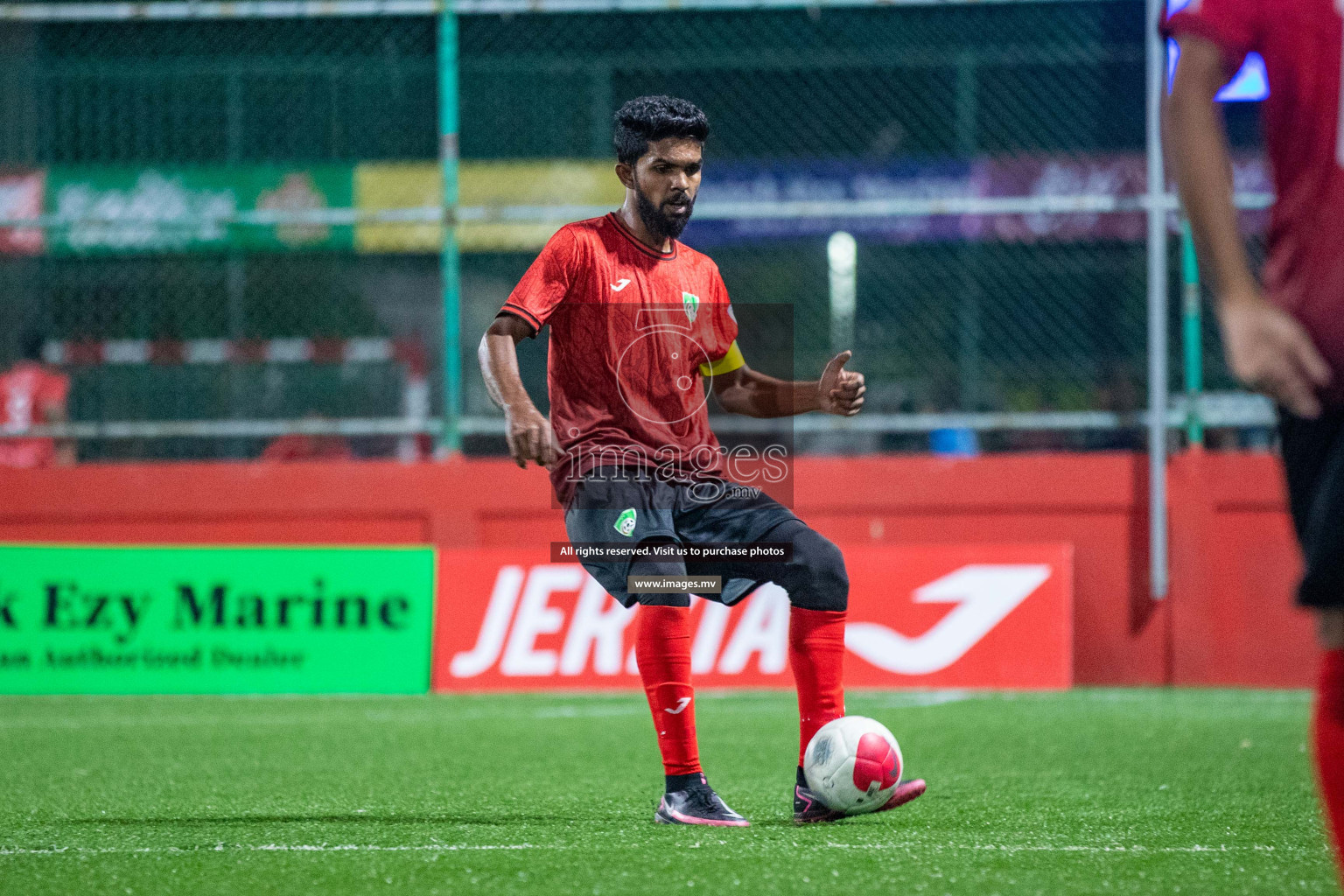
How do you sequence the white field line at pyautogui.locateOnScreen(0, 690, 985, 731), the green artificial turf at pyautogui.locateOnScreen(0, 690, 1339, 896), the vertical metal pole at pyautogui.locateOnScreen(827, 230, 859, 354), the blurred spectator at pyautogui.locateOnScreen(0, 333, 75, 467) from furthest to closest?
the vertical metal pole at pyautogui.locateOnScreen(827, 230, 859, 354) < the blurred spectator at pyautogui.locateOnScreen(0, 333, 75, 467) < the white field line at pyautogui.locateOnScreen(0, 690, 985, 731) < the green artificial turf at pyautogui.locateOnScreen(0, 690, 1339, 896)

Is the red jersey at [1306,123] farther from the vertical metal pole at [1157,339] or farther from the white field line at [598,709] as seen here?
the vertical metal pole at [1157,339]

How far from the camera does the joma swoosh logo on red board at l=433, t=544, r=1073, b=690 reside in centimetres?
860

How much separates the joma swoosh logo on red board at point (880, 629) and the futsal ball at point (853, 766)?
456 cm

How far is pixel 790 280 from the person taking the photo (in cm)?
1270

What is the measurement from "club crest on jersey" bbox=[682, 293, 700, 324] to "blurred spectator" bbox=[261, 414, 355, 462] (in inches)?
250

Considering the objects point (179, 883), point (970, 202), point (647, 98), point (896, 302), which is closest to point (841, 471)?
point (970, 202)

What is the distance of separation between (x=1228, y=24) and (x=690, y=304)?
7.34 feet

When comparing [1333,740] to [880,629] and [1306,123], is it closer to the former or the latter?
[1306,123]

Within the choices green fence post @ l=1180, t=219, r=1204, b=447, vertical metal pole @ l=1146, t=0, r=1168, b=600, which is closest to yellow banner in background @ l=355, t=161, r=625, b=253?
vertical metal pole @ l=1146, t=0, r=1168, b=600

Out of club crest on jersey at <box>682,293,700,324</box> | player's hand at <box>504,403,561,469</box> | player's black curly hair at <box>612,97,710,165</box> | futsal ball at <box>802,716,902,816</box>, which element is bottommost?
futsal ball at <box>802,716,902,816</box>

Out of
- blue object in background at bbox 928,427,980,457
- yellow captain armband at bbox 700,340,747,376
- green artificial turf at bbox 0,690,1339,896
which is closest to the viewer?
green artificial turf at bbox 0,690,1339,896

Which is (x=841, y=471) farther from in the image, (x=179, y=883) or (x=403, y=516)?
(x=179, y=883)

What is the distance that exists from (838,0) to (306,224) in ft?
11.9

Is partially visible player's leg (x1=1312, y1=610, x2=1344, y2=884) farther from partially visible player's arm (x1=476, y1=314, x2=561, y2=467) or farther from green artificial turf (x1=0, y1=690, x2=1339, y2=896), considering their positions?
partially visible player's arm (x1=476, y1=314, x2=561, y2=467)
